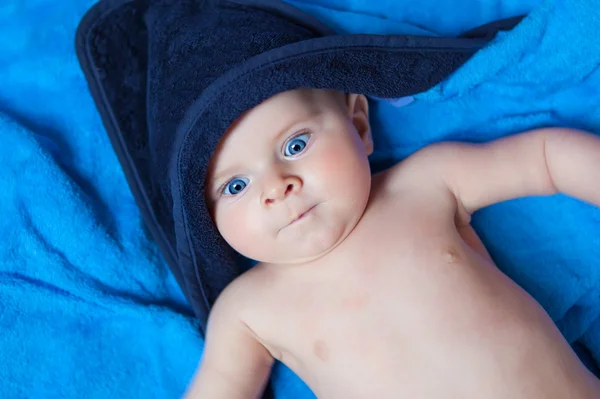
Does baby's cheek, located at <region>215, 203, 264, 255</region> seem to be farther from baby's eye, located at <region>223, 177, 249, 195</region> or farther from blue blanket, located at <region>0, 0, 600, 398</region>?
blue blanket, located at <region>0, 0, 600, 398</region>

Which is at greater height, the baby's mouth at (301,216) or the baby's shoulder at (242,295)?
the baby's mouth at (301,216)

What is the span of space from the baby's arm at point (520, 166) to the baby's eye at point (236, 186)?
1.06 ft

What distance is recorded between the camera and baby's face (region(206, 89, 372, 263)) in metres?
1.02

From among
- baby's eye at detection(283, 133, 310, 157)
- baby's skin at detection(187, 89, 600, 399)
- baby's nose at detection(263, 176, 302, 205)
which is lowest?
baby's skin at detection(187, 89, 600, 399)

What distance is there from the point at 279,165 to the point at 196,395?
436 mm

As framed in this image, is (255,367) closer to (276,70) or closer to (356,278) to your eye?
(356,278)

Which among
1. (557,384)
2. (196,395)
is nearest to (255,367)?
(196,395)

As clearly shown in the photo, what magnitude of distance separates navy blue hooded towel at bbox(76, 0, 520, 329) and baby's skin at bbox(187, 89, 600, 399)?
5 centimetres

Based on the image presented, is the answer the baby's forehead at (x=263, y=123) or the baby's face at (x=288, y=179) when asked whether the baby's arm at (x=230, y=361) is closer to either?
the baby's face at (x=288, y=179)

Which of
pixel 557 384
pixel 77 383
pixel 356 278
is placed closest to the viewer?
pixel 557 384

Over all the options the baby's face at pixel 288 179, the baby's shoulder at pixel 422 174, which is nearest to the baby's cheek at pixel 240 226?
the baby's face at pixel 288 179

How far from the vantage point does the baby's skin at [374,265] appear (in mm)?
995

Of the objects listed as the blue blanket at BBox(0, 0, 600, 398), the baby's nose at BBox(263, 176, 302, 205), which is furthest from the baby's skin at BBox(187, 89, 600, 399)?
the blue blanket at BBox(0, 0, 600, 398)

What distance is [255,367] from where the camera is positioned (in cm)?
117
